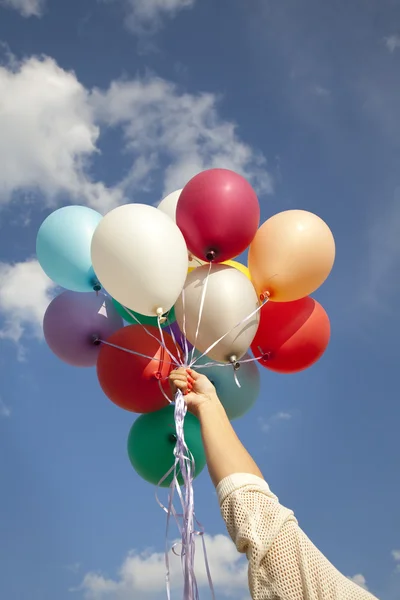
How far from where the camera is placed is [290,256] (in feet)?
10.5

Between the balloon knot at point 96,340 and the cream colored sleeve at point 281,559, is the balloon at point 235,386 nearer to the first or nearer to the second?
the balloon knot at point 96,340

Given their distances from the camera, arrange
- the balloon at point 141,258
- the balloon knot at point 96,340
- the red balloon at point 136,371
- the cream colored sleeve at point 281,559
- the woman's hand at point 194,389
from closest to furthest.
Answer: the cream colored sleeve at point 281,559, the woman's hand at point 194,389, the balloon at point 141,258, the red balloon at point 136,371, the balloon knot at point 96,340

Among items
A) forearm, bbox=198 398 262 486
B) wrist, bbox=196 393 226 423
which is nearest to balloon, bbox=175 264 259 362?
wrist, bbox=196 393 226 423

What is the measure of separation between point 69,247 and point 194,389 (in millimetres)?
1823

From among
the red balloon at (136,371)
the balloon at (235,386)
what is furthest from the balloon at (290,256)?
the red balloon at (136,371)

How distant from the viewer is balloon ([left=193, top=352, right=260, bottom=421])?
132 inches

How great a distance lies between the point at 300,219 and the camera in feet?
10.9

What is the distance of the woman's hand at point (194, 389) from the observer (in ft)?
5.71

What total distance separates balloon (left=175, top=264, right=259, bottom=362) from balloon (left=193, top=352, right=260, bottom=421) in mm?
274

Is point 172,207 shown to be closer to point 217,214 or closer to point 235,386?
point 217,214

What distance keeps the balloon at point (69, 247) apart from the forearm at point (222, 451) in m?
2.10

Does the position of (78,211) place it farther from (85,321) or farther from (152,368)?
(152,368)

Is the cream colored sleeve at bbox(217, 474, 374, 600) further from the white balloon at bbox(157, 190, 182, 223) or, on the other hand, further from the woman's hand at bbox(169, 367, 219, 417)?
the white balloon at bbox(157, 190, 182, 223)

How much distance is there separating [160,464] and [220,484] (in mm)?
2065
